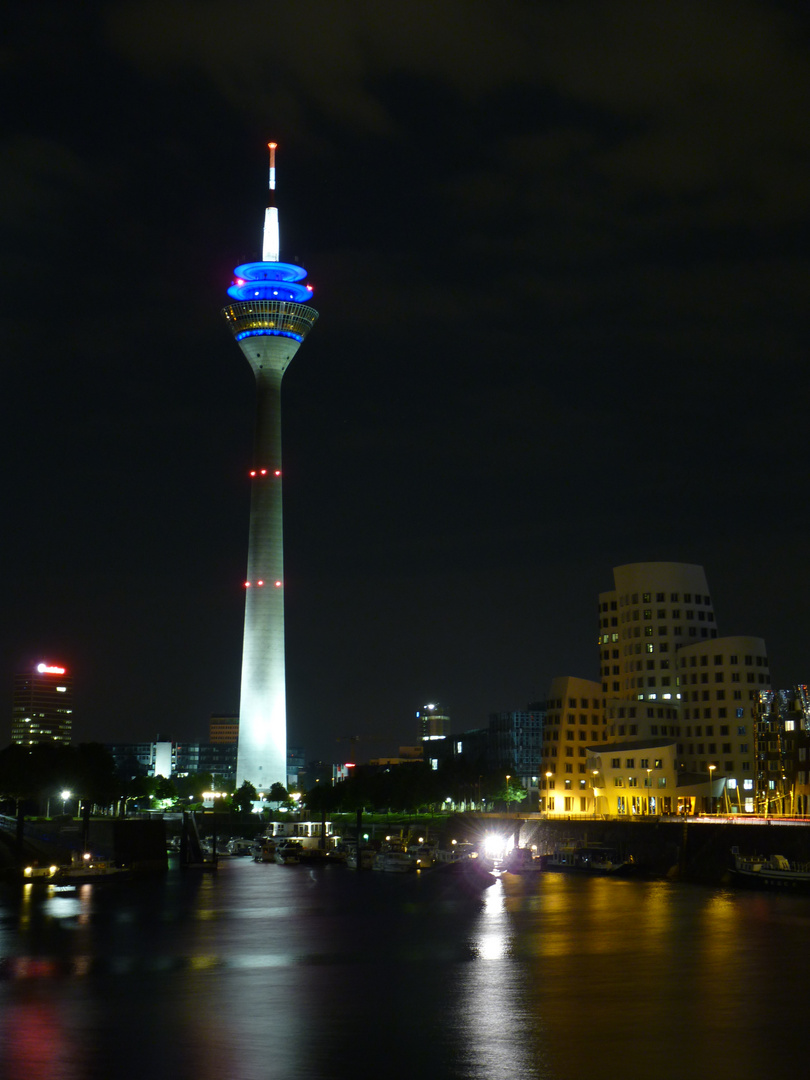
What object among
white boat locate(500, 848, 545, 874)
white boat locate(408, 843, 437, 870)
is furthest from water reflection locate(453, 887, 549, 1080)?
white boat locate(408, 843, 437, 870)

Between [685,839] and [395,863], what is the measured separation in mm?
33492

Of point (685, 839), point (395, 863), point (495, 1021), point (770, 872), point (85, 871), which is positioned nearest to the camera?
point (495, 1021)

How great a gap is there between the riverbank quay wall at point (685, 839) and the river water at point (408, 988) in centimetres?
1128

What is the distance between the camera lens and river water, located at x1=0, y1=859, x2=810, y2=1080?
4234cm

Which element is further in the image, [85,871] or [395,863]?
Answer: [395,863]

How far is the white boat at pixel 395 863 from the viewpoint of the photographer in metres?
138

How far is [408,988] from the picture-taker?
56.8 meters

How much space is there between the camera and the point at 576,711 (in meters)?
188

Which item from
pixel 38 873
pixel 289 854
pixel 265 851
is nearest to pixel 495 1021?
pixel 38 873

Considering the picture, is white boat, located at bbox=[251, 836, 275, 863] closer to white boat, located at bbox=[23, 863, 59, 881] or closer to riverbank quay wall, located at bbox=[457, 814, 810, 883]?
riverbank quay wall, located at bbox=[457, 814, 810, 883]

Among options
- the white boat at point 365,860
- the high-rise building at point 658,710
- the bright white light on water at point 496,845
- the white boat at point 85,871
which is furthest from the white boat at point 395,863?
the high-rise building at point 658,710

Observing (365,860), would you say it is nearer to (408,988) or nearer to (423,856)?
(423,856)

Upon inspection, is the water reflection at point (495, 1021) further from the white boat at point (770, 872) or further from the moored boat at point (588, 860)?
the moored boat at point (588, 860)

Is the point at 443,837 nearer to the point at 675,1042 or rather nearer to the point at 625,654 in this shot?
the point at 625,654
